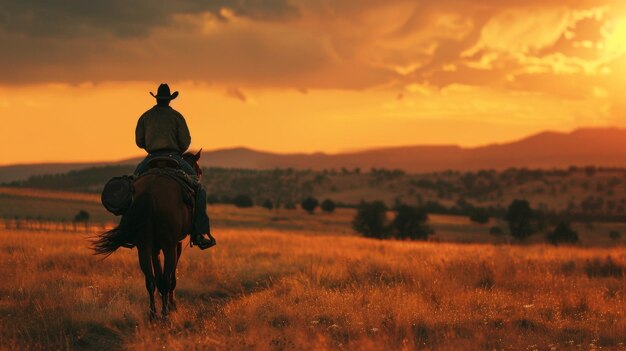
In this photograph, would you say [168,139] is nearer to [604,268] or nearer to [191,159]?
[191,159]

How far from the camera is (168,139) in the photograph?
39.5ft

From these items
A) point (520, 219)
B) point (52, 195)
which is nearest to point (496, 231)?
point (520, 219)

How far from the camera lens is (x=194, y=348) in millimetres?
8586

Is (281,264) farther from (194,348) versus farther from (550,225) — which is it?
(550,225)

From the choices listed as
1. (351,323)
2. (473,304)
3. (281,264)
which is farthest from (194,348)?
(281,264)

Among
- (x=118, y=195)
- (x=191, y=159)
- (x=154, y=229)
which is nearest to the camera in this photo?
(x=118, y=195)

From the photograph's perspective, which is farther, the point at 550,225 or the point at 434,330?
the point at 550,225

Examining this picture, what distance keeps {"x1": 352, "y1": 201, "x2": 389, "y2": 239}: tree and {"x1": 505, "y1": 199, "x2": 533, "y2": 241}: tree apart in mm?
10183

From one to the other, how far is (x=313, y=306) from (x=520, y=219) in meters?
50.5

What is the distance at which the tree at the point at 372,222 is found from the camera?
2406 inches

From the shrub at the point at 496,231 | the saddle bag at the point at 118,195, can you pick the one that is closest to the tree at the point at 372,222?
the shrub at the point at 496,231

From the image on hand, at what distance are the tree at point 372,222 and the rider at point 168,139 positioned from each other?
48826 mm

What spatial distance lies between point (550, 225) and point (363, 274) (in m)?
52.6

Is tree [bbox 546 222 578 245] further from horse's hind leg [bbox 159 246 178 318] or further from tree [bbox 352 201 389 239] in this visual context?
horse's hind leg [bbox 159 246 178 318]
